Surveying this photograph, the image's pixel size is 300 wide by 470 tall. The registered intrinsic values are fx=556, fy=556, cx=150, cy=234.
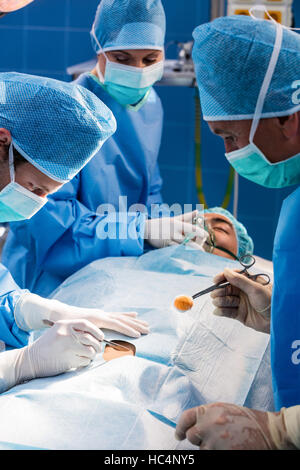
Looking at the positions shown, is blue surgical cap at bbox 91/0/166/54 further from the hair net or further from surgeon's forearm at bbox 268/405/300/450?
surgeon's forearm at bbox 268/405/300/450

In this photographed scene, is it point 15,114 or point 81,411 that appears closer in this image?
point 81,411

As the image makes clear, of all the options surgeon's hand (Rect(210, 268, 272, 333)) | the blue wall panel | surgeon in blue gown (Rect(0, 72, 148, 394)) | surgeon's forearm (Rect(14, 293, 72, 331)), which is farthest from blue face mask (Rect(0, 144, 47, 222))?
the blue wall panel

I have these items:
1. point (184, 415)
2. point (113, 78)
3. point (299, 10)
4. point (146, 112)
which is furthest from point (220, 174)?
point (184, 415)

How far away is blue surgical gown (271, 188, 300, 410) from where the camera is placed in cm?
131

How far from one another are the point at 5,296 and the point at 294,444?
109 cm

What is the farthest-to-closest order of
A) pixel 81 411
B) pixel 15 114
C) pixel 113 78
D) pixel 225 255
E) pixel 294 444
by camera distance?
pixel 225 255
pixel 113 78
pixel 15 114
pixel 81 411
pixel 294 444

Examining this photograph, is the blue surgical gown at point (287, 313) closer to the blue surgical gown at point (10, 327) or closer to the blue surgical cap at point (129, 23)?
the blue surgical gown at point (10, 327)

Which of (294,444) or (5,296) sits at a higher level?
(294,444)

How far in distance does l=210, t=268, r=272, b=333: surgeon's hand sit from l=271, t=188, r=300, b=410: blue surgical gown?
0.93 ft

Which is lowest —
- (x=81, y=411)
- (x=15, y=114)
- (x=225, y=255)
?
(x=225, y=255)

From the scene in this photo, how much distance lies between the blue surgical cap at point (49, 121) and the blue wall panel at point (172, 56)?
276cm

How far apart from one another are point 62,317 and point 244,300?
57 centimetres

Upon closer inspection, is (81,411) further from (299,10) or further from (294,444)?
(299,10)

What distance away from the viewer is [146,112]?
2.68m
